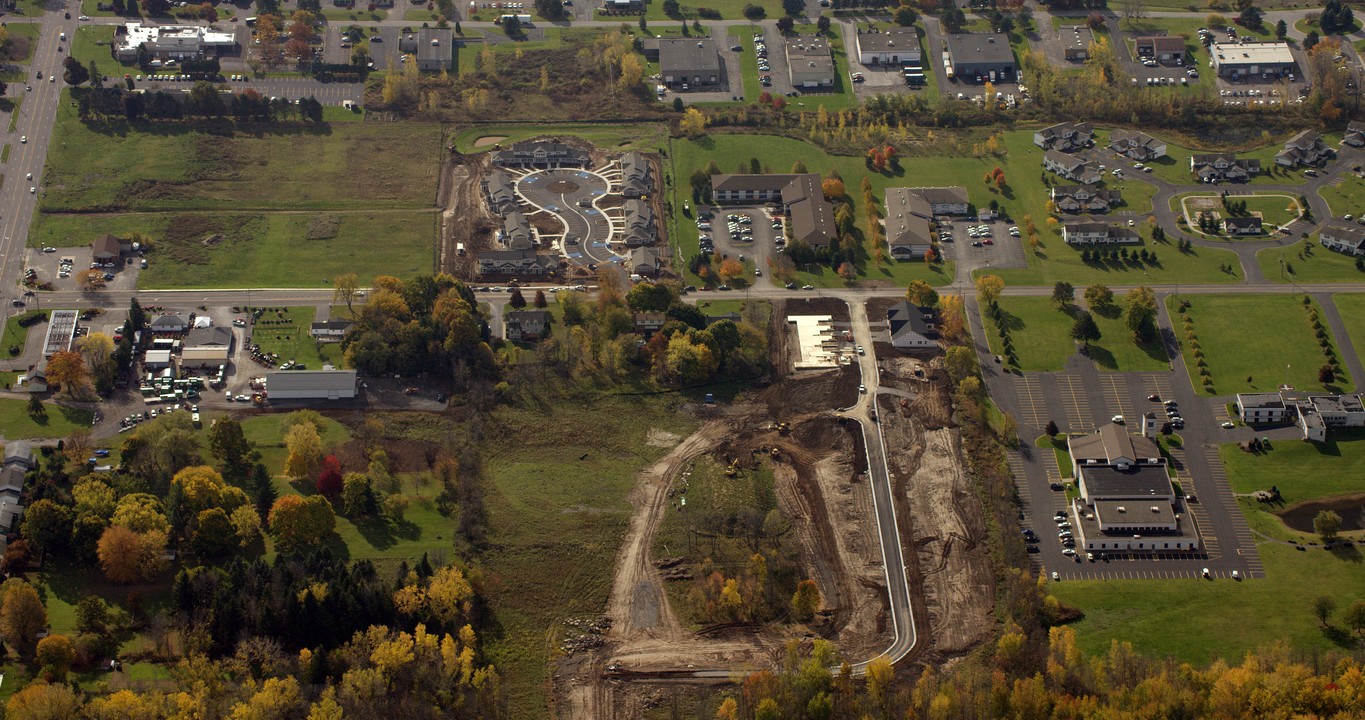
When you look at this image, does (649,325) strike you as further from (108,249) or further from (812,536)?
(108,249)

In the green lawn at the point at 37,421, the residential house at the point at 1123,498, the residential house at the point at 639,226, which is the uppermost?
the residential house at the point at 639,226

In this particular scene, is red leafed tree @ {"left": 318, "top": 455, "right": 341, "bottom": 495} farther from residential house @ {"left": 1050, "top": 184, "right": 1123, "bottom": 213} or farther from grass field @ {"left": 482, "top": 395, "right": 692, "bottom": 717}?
residential house @ {"left": 1050, "top": 184, "right": 1123, "bottom": 213}

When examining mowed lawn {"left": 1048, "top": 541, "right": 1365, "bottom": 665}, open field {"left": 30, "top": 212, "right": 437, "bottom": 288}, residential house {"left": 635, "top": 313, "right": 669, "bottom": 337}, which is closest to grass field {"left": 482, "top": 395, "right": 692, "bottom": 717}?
residential house {"left": 635, "top": 313, "right": 669, "bottom": 337}

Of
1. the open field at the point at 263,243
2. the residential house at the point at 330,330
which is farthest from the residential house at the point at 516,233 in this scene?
the residential house at the point at 330,330

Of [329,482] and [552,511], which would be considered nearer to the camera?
[329,482]

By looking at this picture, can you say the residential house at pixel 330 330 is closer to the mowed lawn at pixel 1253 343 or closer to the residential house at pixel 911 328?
the residential house at pixel 911 328

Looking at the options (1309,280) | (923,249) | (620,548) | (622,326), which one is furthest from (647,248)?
(1309,280)

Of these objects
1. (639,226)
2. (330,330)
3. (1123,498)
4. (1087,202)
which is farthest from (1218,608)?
(330,330)
